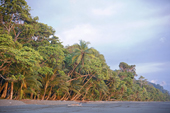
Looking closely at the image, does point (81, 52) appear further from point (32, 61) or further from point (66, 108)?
point (66, 108)

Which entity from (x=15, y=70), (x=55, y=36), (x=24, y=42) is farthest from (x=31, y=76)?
(x=55, y=36)

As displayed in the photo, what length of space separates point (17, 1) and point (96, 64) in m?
14.4

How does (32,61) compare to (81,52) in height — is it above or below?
below

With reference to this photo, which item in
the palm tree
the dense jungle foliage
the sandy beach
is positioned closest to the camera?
the sandy beach

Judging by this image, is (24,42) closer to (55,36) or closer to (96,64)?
(55,36)

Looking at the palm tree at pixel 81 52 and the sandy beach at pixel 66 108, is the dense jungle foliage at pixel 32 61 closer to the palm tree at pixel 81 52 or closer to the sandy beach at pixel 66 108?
the palm tree at pixel 81 52

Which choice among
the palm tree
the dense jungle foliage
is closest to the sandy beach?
the dense jungle foliage

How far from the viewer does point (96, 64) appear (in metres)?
25.4

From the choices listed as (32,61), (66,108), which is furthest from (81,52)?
(66,108)

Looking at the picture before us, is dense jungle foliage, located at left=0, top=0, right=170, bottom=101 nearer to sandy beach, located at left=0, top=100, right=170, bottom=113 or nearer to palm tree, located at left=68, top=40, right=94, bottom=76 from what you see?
palm tree, located at left=68, top=40, right=94, bottom=76

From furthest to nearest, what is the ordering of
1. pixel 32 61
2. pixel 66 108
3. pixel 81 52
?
pixel 81 52 < pixel 32 61 < pixel 66 108

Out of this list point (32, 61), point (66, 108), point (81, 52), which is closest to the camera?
point (66, 108)

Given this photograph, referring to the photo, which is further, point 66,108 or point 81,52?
point 81,52

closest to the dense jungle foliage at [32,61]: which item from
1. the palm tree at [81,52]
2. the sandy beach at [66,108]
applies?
the palm tree at [81,52]
